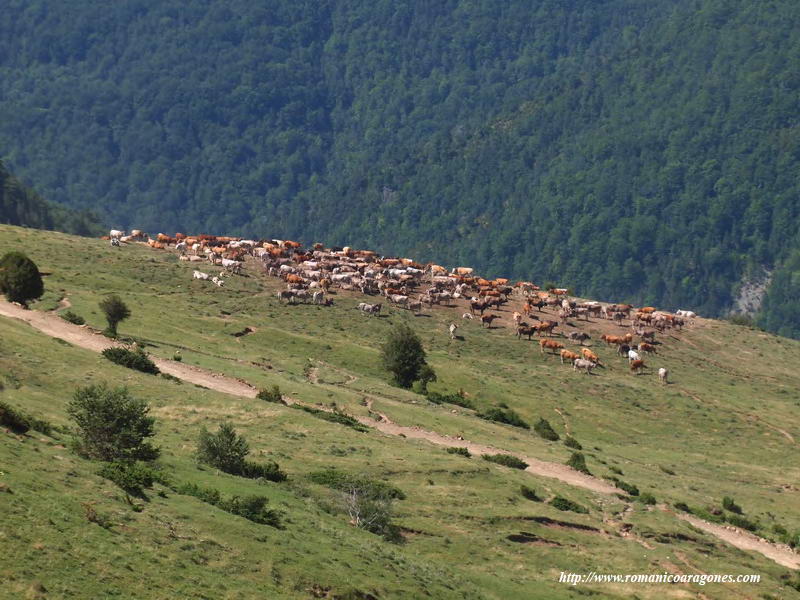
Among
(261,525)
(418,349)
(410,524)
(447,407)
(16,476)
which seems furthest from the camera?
(418,349)

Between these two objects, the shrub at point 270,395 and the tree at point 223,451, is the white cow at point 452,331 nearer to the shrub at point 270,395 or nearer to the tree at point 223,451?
the shrub at point 270,395

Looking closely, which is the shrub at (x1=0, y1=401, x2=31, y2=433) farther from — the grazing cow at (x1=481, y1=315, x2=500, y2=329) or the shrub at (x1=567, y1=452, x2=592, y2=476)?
the grazing cow at (x1=481, y1=315, x2=500, y2=329)

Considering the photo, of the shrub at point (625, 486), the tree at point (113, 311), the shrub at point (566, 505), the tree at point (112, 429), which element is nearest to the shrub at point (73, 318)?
the tree at point (113, 311)

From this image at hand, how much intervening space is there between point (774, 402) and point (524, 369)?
65.9 feet

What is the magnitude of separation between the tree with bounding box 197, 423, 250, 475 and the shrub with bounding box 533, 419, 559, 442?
31997 millimetres

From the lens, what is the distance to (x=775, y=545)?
67.2 meters

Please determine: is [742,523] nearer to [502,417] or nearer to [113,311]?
[502,417]

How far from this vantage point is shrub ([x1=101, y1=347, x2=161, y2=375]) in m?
70.2

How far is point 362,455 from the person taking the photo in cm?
6122

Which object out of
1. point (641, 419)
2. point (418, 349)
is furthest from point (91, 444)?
point (641, 419)

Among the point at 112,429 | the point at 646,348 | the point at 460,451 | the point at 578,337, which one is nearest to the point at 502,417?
the point at 460,451

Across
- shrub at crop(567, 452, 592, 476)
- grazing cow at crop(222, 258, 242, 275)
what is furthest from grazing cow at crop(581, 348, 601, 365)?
shrub at crop(567, 452, 592, 476)

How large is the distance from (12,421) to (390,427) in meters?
30.4

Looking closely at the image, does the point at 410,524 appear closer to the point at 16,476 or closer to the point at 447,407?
the point at 16,476
